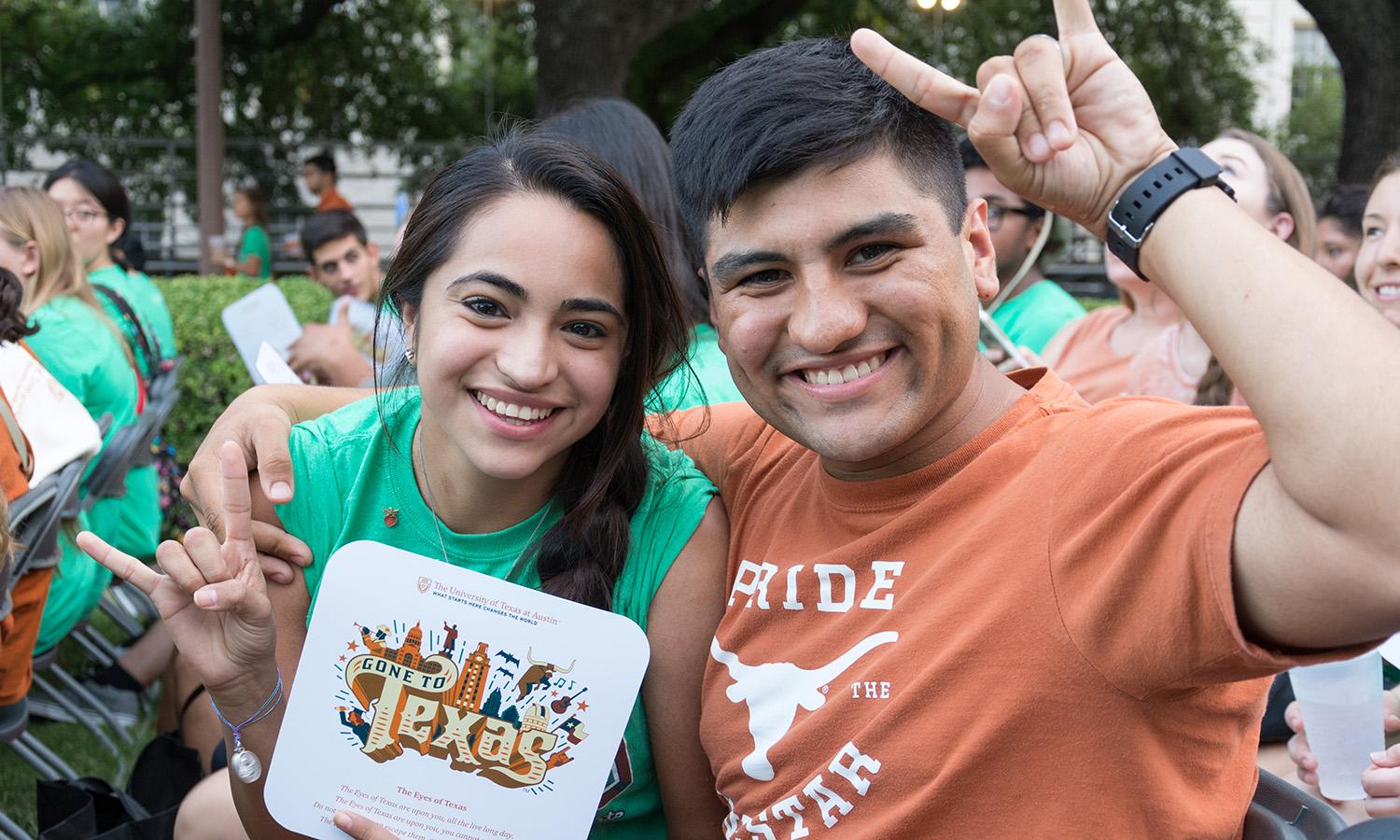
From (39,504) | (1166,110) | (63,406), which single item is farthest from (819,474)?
(1166,110)

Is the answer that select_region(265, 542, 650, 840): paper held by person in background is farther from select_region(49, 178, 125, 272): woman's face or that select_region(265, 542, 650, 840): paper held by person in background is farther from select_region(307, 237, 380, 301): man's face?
select_region(307, 237, 380, 301): man's face

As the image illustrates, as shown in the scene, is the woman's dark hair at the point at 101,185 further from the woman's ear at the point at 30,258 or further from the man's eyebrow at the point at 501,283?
the man's eyebrow at the point at 501,283

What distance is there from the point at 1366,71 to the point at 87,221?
10.4 meters

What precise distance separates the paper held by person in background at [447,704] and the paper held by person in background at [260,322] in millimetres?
2254

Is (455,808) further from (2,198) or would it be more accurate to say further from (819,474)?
(2,198)

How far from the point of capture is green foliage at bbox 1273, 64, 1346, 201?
14.3 m

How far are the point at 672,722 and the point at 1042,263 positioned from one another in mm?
3307

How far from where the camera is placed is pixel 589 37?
387 inches

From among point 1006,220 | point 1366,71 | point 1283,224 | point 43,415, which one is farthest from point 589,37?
point 1283,224

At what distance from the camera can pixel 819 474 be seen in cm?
183

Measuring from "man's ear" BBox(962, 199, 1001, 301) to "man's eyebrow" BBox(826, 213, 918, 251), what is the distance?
18 cm

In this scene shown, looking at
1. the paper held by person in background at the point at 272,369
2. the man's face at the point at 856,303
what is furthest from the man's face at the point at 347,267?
the man's face at the point at 856,303

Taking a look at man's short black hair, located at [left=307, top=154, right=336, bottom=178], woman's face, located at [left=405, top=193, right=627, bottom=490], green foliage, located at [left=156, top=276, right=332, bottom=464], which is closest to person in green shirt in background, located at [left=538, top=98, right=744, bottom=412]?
woman's face, located at [left=405, top=193, right=627, bottom=490]

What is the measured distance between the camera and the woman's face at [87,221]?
5.73 meters
